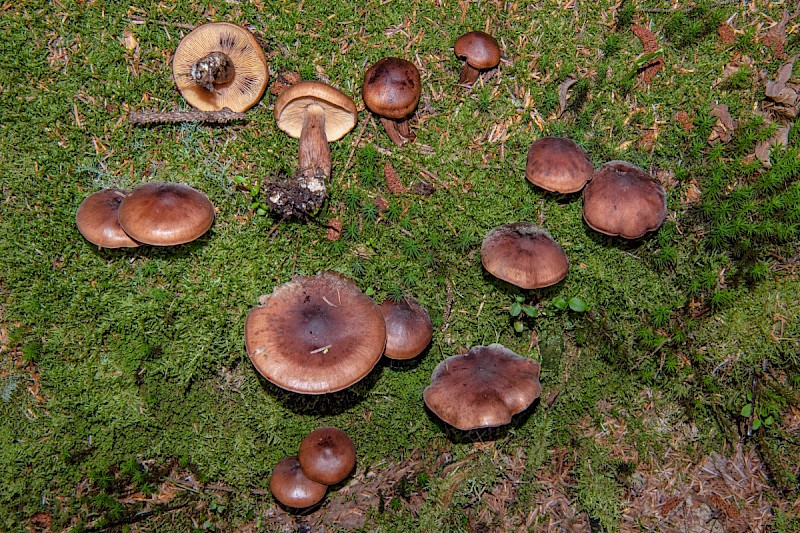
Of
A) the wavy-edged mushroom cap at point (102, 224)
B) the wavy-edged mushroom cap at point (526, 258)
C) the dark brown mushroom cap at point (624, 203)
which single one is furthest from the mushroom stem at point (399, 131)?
the wavy-edged mushroom cap at point (102, 224)

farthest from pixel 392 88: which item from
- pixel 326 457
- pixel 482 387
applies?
pixel 326 457

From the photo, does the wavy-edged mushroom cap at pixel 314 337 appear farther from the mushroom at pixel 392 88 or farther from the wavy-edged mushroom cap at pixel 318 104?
the mushroom at pixel 392 88

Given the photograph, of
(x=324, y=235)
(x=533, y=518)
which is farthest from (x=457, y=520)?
(x=324, y=235)

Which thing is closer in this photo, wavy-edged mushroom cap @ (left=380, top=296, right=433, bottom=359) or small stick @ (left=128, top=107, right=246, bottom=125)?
wavy-edged mushroom cap @ (left=380, top=296, right=433, bottom=359)

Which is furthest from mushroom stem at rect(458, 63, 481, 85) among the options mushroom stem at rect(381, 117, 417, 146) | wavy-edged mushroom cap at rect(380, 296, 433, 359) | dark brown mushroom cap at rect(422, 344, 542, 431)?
dark brown mushroom cap at rect(422, 344, 542, 431)

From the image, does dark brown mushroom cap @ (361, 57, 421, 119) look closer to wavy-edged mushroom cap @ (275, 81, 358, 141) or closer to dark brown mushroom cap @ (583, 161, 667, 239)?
wavy-edged mushroom cap @ (275, 81, 358, 141)

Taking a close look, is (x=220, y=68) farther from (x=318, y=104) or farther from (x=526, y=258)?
(x=526, y=258)
